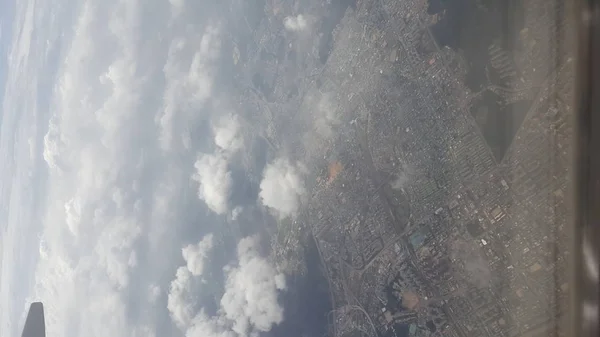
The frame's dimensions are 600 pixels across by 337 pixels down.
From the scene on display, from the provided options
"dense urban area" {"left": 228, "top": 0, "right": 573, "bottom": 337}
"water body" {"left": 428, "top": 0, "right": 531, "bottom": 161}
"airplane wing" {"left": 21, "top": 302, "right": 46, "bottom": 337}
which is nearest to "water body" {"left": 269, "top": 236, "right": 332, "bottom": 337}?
"dense urban area" {"left": 228, "top": 0, "right": 573, "bottom": 337}

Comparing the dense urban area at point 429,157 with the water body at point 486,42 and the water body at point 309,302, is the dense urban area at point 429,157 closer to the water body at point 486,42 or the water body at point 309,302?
the water body at point 486,42

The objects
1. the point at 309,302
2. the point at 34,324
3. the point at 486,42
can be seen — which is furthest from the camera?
the point at 309,302

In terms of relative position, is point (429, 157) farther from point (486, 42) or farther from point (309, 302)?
point (309, 302)

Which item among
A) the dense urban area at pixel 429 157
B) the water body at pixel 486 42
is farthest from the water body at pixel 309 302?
the water body at pixel 486 42

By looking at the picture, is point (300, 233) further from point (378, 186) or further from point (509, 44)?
point (509, 44)

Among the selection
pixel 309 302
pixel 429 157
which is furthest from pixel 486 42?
pixel 309 302

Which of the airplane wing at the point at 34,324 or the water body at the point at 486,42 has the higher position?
the water body at the point at 486,42

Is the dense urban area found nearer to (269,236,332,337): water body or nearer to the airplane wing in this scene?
(269,236,332,337): water body
